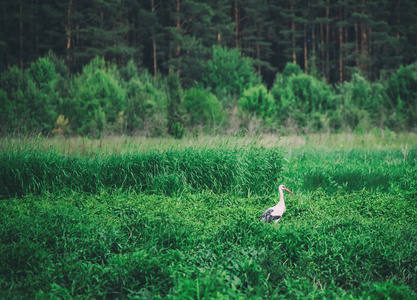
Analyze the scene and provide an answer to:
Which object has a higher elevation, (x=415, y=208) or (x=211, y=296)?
(x=211, y=296)

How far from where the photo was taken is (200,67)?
29.4 metres

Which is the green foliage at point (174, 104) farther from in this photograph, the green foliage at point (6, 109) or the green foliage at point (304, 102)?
the green foliage at point (6, 109)

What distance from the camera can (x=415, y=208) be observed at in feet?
20.4

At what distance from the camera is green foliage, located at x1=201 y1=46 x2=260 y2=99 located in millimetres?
26984

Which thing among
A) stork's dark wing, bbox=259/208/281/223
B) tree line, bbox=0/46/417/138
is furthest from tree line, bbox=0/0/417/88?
stork's dark wing, bbox=259/208/281/223

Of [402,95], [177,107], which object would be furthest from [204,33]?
[177,107]

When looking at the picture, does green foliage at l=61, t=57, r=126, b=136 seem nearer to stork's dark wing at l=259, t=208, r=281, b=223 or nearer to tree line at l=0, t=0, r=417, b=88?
tree line at l=0, t=0, r=417, b=88

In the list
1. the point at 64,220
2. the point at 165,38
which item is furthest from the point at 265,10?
the point at 64,220

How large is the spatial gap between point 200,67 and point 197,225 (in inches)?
992

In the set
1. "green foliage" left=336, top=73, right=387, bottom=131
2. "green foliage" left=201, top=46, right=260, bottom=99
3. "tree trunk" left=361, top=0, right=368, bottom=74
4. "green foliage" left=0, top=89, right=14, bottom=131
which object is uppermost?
"tree trunk" left=361, top=0, right=368, bottom=74

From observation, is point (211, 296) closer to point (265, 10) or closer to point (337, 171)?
point (337, 171)

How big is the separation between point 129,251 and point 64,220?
116cm

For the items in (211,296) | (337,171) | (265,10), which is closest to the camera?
(211,296)

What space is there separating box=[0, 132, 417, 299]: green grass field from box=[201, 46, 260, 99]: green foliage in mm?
18620
